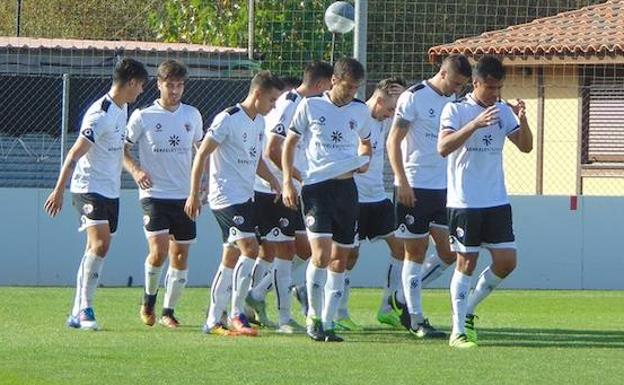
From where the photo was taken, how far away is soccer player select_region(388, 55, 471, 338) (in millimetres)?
14117

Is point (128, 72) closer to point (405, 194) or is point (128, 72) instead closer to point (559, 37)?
point (405, 194)

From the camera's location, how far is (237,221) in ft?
45.9

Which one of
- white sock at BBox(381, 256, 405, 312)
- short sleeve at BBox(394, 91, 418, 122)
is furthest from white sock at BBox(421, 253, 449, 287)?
short sleeve at BBox(394, 91, 418, 122)

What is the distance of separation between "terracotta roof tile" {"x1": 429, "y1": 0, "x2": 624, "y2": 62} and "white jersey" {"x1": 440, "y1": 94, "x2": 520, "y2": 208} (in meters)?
14.2

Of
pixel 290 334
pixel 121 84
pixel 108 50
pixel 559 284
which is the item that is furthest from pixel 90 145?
pixel 108 50

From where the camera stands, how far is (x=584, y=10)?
3080cm

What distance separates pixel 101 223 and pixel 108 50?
11242 millimetres

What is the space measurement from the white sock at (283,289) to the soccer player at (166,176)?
0.81 m

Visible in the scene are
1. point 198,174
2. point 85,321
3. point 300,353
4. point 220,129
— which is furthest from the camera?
point 85,321

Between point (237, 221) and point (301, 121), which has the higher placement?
point (301, 121)

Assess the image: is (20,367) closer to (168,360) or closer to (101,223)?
(168,360)

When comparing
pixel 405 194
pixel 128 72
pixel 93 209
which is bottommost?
pixel 93 209

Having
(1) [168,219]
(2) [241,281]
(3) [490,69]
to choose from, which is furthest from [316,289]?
(3) [490,69]

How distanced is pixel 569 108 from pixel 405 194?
13754 mm
